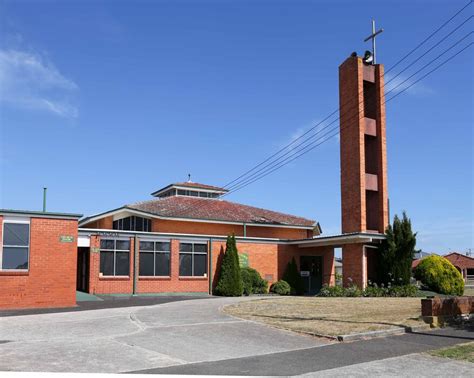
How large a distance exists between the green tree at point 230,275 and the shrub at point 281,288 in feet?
8.71

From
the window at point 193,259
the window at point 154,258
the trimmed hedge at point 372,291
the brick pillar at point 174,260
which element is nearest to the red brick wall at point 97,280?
the window at point 154,258

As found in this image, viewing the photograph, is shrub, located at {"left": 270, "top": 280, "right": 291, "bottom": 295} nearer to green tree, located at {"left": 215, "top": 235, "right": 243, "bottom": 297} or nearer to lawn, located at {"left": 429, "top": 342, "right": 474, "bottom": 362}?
green tree, located at {"left": 215, "top": 235, "right": 243, "bottom": 297}

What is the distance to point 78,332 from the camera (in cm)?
1258

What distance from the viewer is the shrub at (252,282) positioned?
1092 inches

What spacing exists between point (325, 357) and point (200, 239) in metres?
18.2

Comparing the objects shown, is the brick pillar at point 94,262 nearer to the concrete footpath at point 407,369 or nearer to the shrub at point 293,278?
the shrub at point 293,278

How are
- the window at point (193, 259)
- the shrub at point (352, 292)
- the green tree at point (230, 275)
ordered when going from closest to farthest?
1. the shrub at point (352, 292)
2. the green tree at point (230, 275)
3. the window at point (193, 259)

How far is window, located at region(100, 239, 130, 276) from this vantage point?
24734 millimetres

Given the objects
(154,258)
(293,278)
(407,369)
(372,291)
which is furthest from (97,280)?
(407,369)

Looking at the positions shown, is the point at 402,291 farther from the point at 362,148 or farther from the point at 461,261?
the point at 461,261

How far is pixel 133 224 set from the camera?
33188 mm

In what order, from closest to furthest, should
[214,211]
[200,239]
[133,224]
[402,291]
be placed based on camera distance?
[402,291] → [200,239] → [133,224] → [214,211]

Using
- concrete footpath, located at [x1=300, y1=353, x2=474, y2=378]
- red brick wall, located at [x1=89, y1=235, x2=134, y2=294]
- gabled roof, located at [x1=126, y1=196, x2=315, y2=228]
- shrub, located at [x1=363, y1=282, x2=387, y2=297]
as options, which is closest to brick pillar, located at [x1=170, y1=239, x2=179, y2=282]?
red brick wall, located at [x1=89, y1=235, x2=134, y2=294]

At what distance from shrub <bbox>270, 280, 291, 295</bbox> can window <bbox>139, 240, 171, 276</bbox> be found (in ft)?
20.1
